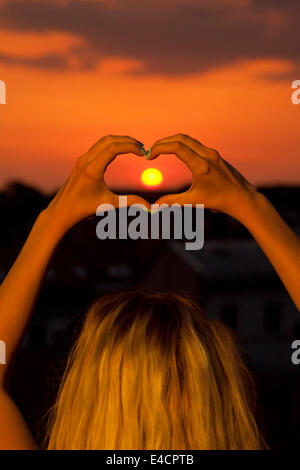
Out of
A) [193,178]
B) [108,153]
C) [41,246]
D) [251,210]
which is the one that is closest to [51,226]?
[41,246]

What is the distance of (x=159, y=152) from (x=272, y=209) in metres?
0.31

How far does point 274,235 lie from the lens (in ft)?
6.15

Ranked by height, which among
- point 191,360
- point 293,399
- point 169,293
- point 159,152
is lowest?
point 191,360

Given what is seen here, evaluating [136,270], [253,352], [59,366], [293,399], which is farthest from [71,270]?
[59,366]

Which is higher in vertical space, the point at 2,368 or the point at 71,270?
the point at 71,270

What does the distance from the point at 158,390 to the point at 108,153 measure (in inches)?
23.7

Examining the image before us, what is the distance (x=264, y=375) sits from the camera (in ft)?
181

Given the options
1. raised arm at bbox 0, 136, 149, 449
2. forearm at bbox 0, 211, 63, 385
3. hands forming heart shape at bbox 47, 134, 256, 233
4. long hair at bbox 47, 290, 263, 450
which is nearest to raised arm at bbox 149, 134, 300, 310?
hands forming heart shape at bbox 47, 134, 256, 233

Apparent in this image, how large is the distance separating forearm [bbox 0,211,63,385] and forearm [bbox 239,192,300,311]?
0.53 meters

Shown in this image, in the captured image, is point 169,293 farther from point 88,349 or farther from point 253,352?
point 253,352

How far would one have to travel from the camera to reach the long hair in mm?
1901

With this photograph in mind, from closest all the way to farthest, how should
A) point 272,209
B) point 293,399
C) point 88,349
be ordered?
1. point 272,209
2. point 88,349
3. point 293,399

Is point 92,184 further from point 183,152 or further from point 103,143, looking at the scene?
point 183,152

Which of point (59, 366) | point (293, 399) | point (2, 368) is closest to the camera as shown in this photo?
point (2, 368)
